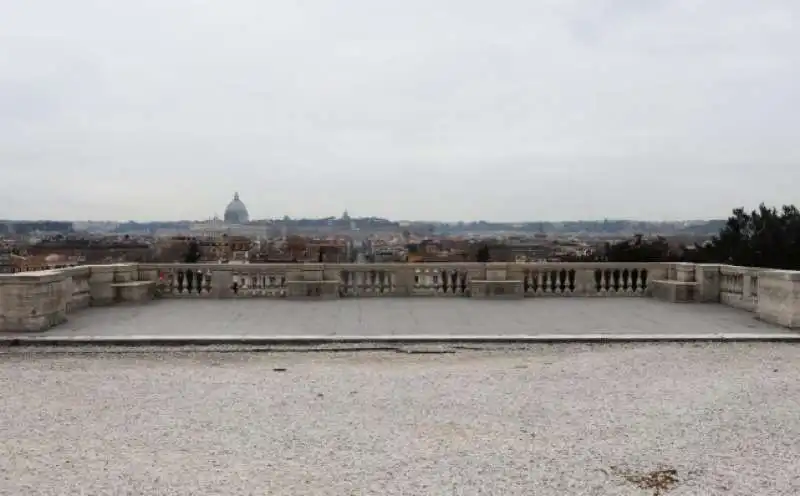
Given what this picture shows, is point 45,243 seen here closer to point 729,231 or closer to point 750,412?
point 729,231

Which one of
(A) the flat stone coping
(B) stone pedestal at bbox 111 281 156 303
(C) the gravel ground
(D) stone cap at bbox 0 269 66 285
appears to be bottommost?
(C) the gravel ground

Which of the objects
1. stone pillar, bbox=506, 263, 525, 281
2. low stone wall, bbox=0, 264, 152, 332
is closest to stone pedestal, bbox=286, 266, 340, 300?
stone pillar, bbox=506, 263, 525, 281

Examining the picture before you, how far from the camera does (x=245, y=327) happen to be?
9.84 m

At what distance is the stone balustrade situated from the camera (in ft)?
42.1

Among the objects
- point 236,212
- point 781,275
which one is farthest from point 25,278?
point 236,212

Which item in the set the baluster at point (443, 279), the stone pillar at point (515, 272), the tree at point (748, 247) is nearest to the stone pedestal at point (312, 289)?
the baluster at point (443, 279)

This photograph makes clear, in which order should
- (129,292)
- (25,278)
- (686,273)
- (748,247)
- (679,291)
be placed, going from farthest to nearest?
1. (748,247)
2. (686,273)
3. (679,291)
4. (129,292)
5. (25,278)

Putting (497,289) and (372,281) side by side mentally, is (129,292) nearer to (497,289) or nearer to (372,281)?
(372,281)

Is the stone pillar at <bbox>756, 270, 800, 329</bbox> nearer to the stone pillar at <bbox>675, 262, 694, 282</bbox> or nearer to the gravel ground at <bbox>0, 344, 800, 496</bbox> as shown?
the gravel ground at <bbox>0, 344, 800, 496</bbox>

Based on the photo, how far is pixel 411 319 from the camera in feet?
35.1

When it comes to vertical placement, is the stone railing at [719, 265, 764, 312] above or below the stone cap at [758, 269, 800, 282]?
below

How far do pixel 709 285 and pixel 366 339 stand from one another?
757cm

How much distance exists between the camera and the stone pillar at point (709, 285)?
12969 mm

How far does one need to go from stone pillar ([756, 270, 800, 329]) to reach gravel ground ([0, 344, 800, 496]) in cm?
227
